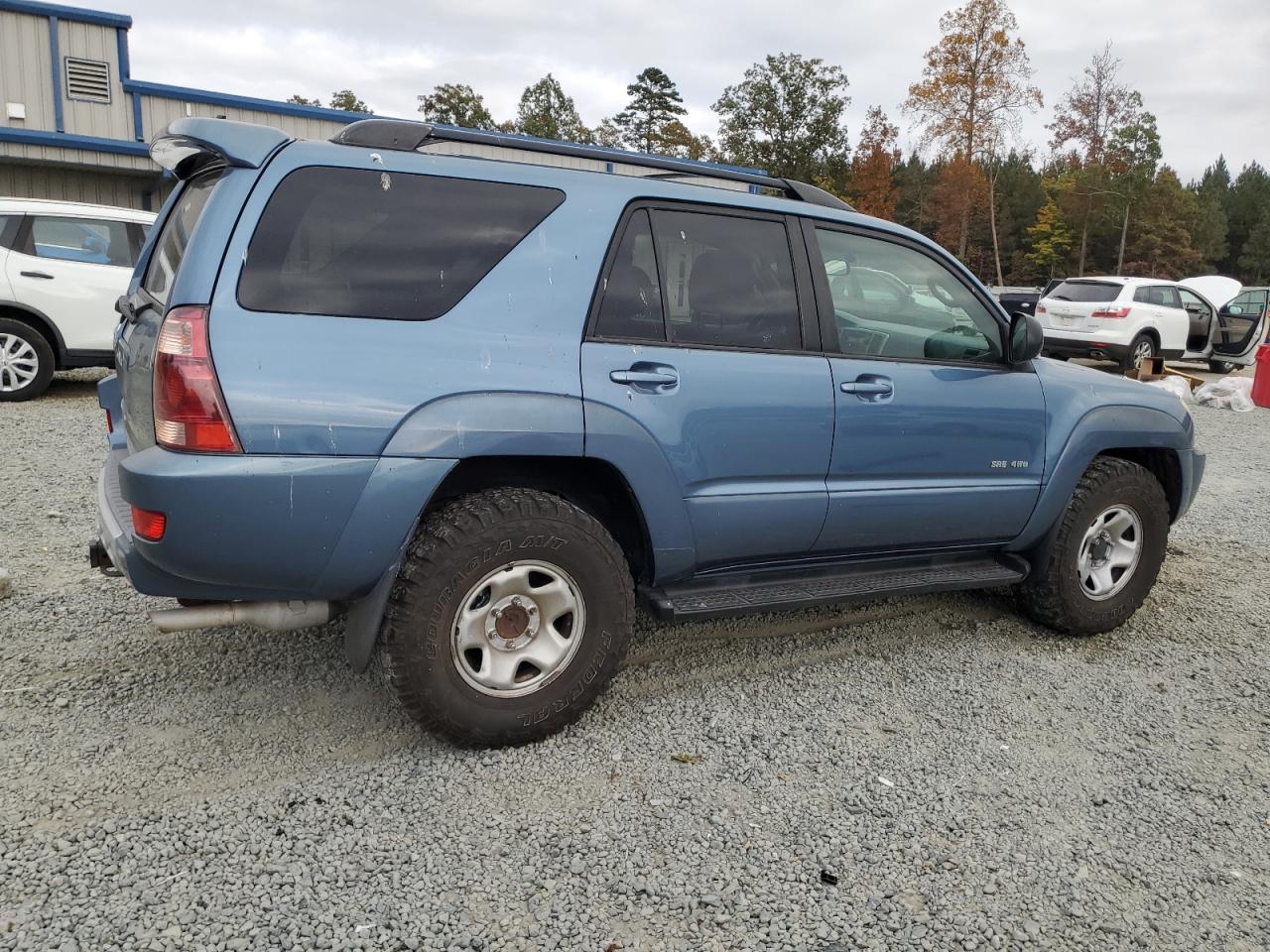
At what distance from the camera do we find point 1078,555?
3967 mm

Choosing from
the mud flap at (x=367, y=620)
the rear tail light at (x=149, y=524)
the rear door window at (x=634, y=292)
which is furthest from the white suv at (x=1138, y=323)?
the rear tail light at (x=149, y=524)

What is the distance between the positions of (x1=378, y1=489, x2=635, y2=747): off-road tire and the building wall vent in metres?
17.3

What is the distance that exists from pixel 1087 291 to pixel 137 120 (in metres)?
16.6

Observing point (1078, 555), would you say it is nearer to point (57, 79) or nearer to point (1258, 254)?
point (57, 79)

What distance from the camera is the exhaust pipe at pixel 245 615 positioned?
261cm

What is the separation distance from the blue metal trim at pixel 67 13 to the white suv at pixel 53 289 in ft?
31.7

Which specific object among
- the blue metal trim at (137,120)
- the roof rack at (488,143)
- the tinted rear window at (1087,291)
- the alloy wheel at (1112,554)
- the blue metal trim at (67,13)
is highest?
the blue metal trim at (67,13)

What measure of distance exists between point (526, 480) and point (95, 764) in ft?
4.98

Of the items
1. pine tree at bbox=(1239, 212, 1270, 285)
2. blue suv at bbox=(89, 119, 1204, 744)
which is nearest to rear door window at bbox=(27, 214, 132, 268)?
blue suv at bbox=(89, 119, 1204, 744)

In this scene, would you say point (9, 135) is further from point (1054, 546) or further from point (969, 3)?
point (969, 3)

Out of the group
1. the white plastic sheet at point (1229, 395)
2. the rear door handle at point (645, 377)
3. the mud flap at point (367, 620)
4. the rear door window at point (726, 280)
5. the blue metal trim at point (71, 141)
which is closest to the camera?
the mud flap at point (367, 620)

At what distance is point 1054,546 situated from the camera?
3936 millimetres

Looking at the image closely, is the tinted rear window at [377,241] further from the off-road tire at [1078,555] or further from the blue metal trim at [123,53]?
the blue metal trim at [123,53]

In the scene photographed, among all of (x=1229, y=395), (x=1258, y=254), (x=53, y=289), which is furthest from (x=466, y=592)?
(x=1258, y=254)
